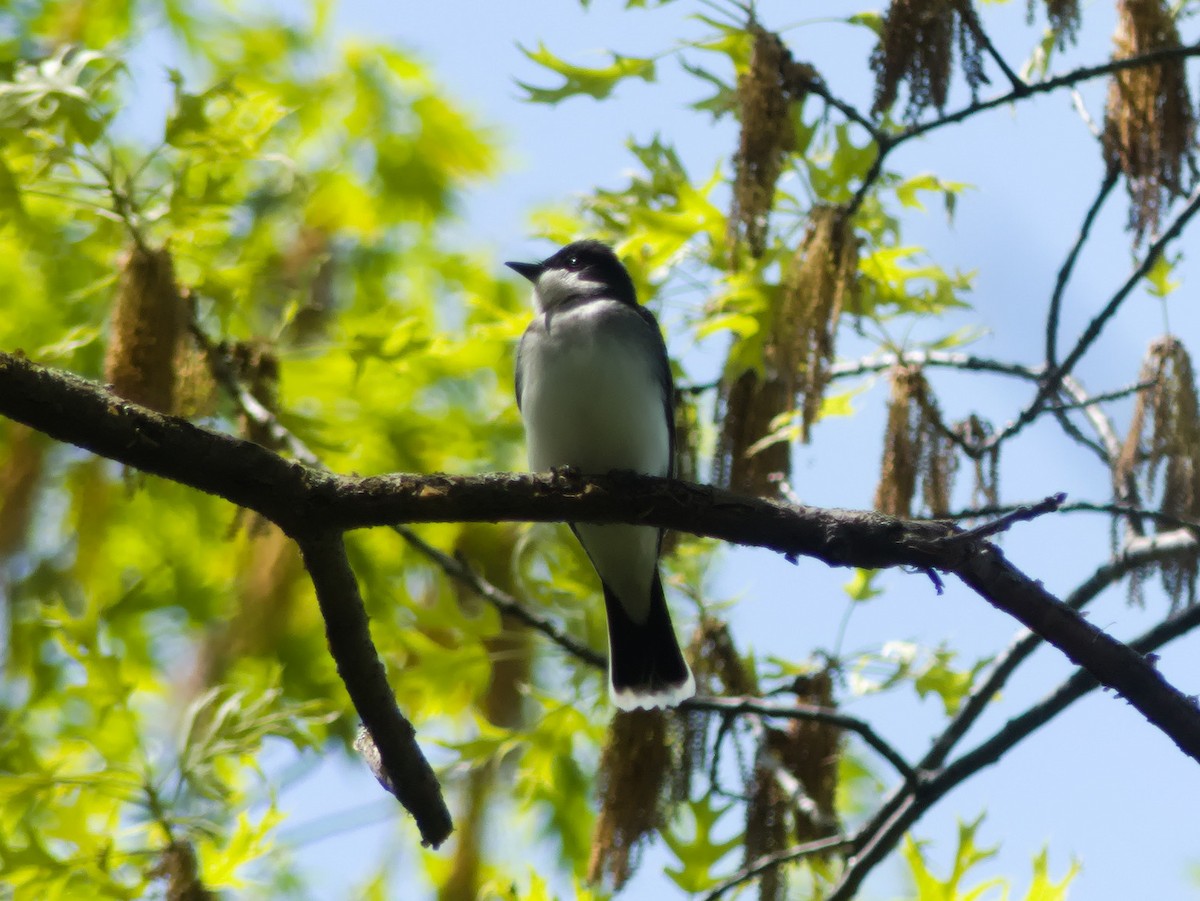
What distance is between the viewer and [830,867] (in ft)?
18.4

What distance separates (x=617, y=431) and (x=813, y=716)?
1.16 meters

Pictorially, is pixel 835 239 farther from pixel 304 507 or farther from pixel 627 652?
pixel 304 507

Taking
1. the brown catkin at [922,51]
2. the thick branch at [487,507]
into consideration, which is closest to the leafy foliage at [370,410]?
the brown catkin at [922,51]

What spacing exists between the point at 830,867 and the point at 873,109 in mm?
3121

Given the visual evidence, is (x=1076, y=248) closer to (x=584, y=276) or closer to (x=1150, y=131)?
(x=1150, y=131)

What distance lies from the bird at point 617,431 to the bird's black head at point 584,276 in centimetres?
22

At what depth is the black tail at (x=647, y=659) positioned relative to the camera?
4.59 meters

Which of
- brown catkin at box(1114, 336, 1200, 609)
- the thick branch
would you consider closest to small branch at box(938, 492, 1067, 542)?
the thick branch

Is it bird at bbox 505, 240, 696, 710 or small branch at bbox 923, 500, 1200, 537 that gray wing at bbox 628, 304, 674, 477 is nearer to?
bird at bbox 505, 240, 696, 710

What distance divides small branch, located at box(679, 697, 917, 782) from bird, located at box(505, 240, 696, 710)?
12cm

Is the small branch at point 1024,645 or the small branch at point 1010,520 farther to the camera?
the small branch at point 1024,645

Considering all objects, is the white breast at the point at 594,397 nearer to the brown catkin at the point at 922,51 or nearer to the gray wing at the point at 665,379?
the gray wing at the point at 665,379

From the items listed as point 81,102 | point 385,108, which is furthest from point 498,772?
point 385,108

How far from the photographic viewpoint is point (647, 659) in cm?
478
